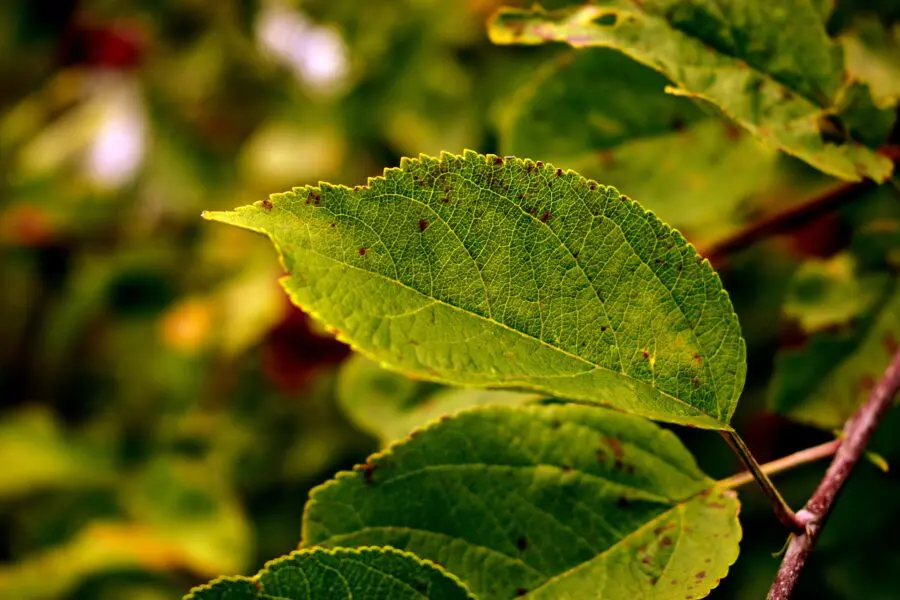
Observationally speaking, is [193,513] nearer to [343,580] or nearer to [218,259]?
[218,259]

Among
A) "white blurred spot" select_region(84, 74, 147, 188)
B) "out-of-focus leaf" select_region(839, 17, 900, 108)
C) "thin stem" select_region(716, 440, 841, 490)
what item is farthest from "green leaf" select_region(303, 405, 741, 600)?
"white blurred spot" select_region(84, 74, 147, 188)

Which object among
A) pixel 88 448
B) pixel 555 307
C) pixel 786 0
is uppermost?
pixel 786 0

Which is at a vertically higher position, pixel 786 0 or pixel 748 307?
pixel 786 0

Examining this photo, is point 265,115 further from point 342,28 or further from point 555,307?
point 555,307

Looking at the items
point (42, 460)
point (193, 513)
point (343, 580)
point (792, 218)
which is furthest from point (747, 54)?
point (42, 460)

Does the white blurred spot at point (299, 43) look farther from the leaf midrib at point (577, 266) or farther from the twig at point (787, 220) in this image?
the leaf midrib at point (577, 266)

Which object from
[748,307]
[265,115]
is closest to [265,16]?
[265,115]

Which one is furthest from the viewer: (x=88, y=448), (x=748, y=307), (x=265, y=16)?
(x=265, y=16)
